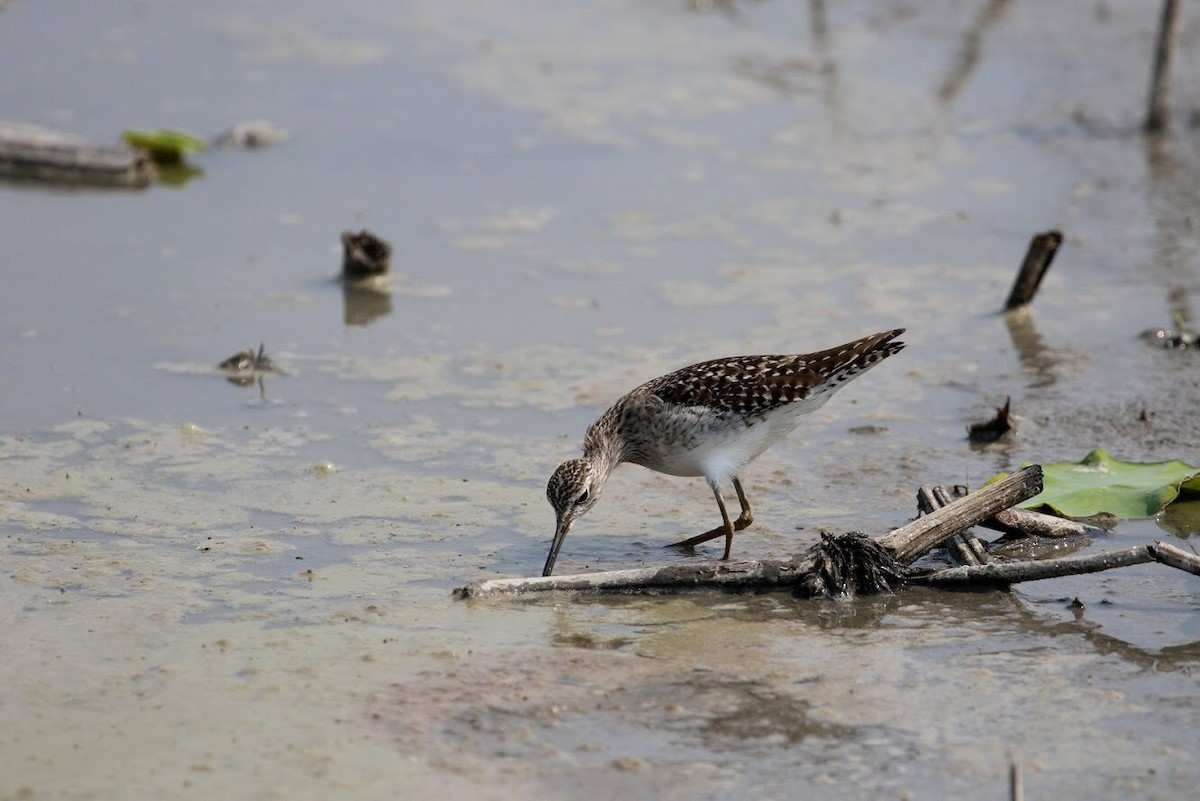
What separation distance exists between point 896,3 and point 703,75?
147 inches

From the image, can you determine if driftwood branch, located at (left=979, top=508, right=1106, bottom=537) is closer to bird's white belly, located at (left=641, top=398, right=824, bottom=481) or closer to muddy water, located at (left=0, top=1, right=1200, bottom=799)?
muddy water, located at (left=0, top=1, right=1200, bottom=799)

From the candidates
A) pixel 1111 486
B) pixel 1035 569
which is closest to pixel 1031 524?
pixel 1111 486

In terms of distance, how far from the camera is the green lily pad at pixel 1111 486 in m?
7.34

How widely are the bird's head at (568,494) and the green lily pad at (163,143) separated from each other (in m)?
7.32

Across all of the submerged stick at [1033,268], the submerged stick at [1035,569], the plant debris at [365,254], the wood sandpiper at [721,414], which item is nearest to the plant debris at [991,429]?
the wood sandpiper at [721,414]

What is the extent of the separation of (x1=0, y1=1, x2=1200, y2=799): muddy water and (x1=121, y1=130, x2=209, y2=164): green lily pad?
1.74 feet

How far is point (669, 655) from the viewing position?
618 centimetres

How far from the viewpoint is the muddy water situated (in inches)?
220

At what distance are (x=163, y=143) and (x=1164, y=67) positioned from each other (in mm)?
8427

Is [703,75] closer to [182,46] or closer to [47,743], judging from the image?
[182,46]

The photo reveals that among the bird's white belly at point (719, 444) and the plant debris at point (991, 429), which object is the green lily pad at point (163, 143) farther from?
the plant debris at point (991, 429)

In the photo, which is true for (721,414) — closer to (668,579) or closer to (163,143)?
(668,579)

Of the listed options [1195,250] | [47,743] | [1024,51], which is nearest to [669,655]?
[47,743]

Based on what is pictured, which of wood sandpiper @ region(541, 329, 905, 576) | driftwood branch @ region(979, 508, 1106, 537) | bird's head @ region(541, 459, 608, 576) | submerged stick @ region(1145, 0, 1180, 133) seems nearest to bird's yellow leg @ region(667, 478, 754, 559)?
wood sandpiper @ region(541, 329, 905, 576)
